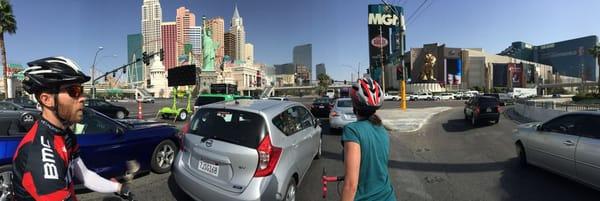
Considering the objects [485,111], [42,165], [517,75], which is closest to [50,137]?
[42,165]

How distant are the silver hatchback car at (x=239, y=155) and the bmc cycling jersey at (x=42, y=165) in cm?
240

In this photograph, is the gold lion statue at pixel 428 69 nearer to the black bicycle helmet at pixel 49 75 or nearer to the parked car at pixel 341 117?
the parked car at pixel 341 117

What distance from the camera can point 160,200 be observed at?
17.9 feet

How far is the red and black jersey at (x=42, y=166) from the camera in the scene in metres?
1.82

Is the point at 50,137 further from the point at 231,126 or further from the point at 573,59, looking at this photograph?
the point at 573,59

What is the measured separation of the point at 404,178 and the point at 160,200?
441cm

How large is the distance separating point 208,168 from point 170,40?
16931 centimetres

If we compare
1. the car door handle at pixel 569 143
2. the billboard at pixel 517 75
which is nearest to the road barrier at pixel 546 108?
the car door handle at pixel 569 143

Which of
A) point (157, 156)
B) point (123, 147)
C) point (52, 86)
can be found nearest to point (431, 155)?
point (157, 156)

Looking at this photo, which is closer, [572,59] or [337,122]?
[337,122]

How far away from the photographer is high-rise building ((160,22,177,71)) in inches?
6032

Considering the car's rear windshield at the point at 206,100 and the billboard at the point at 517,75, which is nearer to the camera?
the car's rear windshield at the point at 206,100

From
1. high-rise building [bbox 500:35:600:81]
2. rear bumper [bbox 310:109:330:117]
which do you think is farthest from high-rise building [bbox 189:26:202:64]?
high-rise building [bbox 500:35:600:81]

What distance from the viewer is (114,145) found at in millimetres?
6023
